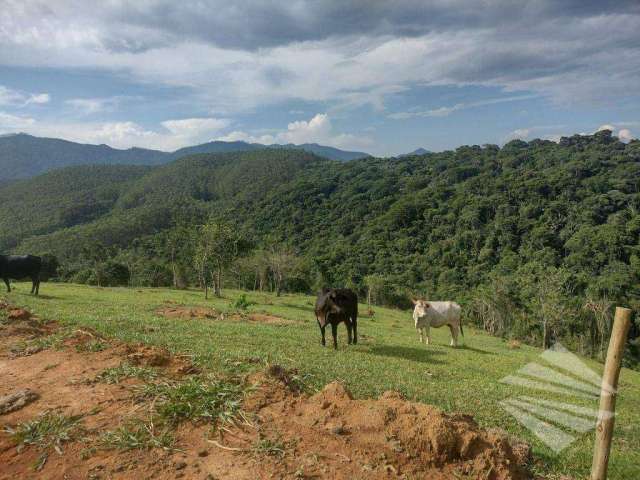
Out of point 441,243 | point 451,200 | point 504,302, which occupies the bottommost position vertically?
point 504,302


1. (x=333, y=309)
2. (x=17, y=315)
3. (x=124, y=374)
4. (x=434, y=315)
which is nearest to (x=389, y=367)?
(x=333, y=309)

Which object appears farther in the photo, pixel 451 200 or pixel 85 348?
pixel 451 200

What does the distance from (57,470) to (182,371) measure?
2.94 m

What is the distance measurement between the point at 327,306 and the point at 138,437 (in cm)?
775

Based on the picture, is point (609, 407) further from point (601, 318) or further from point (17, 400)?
point (601, 318)

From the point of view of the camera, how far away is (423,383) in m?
9.58

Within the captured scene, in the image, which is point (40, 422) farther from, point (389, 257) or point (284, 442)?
point (389, 257)

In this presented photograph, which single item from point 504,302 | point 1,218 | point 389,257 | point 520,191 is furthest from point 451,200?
point 1,218

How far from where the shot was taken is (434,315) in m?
17.5

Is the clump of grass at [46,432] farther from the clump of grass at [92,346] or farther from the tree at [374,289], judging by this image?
the tree at [374,289]

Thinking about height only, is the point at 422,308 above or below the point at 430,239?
below

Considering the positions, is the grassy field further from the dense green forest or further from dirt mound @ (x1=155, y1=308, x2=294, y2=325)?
the dense green forest

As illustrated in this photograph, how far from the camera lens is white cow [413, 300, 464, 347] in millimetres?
17172

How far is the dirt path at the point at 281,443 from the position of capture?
16.2 feet
